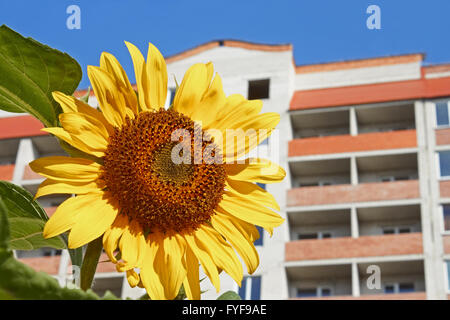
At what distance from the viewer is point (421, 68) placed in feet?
91.4

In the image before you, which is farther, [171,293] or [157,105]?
[157,105]

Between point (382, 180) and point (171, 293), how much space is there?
27004 millimetres

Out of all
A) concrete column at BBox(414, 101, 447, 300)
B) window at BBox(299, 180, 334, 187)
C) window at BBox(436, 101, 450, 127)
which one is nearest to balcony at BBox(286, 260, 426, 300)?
concrete column at BBox(414, 101, 447, 300)

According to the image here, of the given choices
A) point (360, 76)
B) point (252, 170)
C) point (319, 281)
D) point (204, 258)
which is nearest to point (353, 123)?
point (360, 76)

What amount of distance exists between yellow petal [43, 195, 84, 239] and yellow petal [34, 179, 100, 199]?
0.01 meters

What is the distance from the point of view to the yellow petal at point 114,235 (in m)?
0.65

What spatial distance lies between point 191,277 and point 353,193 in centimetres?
2520

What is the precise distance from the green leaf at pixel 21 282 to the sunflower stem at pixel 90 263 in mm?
178

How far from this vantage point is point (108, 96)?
72 centimetres

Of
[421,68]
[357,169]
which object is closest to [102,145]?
[357,169]

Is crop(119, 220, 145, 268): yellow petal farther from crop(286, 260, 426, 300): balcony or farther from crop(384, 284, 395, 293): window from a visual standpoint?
crop(384, 284, 395, 293): window

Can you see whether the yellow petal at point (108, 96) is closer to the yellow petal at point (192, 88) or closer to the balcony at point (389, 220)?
the yellow petal at point (192, 88)

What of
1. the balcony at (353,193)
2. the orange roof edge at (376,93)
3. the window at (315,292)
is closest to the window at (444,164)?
the balcony at (353,193)

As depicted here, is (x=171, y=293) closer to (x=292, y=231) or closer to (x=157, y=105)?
(x=157, y=105)
